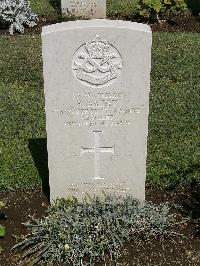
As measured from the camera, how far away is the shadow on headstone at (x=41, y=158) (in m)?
5.92

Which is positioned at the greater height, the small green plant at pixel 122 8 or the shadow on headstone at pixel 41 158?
the small green plant at pixel 122 8

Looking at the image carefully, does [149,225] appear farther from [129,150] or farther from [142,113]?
[142,113]

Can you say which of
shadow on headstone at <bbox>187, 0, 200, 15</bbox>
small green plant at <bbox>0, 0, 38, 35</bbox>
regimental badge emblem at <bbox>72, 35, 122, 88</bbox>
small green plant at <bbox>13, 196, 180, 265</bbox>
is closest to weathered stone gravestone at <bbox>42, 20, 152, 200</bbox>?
regimental badge emblem at <bbox>72, 35, 122, 88</bbox>

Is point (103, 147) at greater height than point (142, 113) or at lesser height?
lesser

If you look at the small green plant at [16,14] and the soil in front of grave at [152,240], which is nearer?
the soil in front of grave at [152,240]

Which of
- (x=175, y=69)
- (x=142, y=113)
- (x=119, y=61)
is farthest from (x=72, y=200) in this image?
(x=175, y=69)

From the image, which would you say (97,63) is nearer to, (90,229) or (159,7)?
(90,229)

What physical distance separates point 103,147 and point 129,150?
9.6 inches

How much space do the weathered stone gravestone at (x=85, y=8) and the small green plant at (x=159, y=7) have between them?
0.85 m

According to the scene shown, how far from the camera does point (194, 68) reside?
884cm

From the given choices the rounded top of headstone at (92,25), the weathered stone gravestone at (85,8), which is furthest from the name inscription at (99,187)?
the weathered stone gravestone at (85,8)

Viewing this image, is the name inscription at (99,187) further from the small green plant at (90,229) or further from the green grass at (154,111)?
the green grass at (154,111)

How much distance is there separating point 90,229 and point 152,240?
61 centimetres

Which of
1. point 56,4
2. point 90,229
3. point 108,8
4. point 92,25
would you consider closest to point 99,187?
point 90,229
